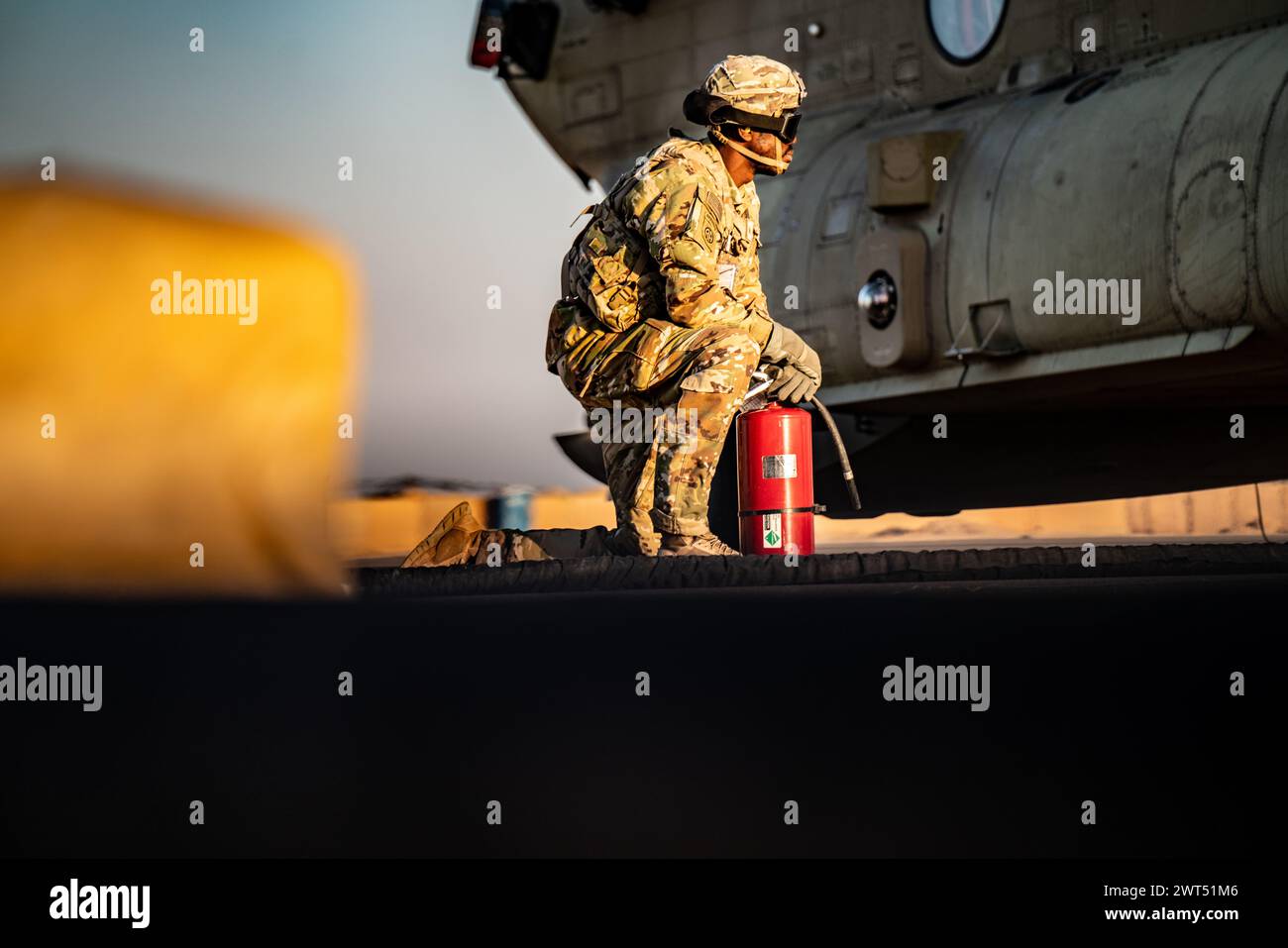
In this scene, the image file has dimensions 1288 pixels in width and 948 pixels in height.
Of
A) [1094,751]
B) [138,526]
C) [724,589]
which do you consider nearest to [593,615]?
[724,589]

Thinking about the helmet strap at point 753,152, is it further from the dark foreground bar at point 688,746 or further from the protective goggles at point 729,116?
Result: the dark foreground bar at point 688,746

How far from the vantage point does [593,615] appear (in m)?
2.74

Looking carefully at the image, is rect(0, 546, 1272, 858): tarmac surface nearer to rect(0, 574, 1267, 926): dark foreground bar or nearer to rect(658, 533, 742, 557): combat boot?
rect(0, 574, 1267, 926): dark foreground bar

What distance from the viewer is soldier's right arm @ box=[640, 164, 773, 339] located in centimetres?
434

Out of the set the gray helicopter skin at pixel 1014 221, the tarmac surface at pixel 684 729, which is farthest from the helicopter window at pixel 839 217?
the tarmac surface at pixel 684 729

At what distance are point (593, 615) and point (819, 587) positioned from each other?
16.0 inches

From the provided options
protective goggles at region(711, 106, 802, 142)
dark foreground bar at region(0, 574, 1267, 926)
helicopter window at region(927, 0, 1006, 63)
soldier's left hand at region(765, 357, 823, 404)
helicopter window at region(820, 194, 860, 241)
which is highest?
helicopter window at region(927, 0, 1006, 63)

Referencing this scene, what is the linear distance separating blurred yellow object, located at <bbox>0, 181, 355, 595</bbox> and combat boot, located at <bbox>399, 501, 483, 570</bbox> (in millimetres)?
410

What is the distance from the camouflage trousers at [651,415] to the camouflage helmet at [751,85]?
2.05ft

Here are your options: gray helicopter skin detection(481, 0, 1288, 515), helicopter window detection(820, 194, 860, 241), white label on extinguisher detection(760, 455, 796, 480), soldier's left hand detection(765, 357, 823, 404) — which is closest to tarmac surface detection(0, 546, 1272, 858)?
white label on extinguisher detection(760, 455, 796, 480)

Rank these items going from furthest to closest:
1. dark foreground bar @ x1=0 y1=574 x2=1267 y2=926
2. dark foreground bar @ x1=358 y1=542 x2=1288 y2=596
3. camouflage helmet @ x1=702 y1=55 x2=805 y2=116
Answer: camouflage helmet @ x1=702 y1=55 x2=805 y2=116
dark foreground bar @ x1=358 y1=542 x2=1288 y2=596
dark foreground bar @ x1=0 y1=574 x2=1267 y2=926

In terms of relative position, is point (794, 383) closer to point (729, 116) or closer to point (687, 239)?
point (687, 239)

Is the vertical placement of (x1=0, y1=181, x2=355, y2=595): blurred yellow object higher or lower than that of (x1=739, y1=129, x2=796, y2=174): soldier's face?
lower

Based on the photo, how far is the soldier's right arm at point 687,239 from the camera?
14.2 feet
